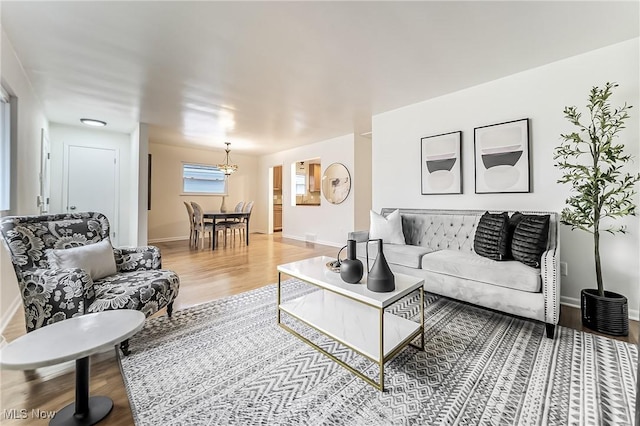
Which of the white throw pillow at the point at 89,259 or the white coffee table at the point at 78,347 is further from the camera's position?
the white throw pillow at the point at 89,259

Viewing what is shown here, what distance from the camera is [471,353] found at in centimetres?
171

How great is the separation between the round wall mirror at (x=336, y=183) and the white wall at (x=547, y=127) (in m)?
1.94

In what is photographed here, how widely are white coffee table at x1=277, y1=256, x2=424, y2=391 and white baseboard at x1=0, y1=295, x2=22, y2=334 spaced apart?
221 centimetres

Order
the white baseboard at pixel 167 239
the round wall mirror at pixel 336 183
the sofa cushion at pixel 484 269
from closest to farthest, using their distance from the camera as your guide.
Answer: the sofa cushion at pixel 484 269 < the round wall mirror at pixel 336 183 < the white baseboard at pixel 167 239

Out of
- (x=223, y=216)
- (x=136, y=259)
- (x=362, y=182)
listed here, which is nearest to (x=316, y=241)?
(x=362, y=182)

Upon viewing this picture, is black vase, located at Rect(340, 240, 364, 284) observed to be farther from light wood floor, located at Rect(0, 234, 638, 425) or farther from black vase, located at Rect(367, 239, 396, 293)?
light wood floor, located at Rect(0, 234, 638, 425)

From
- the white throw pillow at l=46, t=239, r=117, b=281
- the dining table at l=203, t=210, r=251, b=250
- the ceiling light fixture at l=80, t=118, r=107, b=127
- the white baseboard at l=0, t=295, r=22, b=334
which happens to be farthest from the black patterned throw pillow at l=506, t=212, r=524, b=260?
the ceiling light fixture at l=80, t=118, r=107, b=127

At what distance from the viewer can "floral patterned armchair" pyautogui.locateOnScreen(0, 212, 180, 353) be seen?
1538 millimetres

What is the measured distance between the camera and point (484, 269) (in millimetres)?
2170

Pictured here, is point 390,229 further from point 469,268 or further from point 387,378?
point 387,378

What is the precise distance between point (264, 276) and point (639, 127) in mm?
3949

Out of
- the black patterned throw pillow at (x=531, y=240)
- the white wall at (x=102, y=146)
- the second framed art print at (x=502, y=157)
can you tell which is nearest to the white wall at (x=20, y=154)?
the white wall at (x=102, y=146)

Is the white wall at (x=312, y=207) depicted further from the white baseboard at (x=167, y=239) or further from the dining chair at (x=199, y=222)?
the dining chair at (x=199, y=222)

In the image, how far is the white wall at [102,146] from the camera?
15.2 ft
